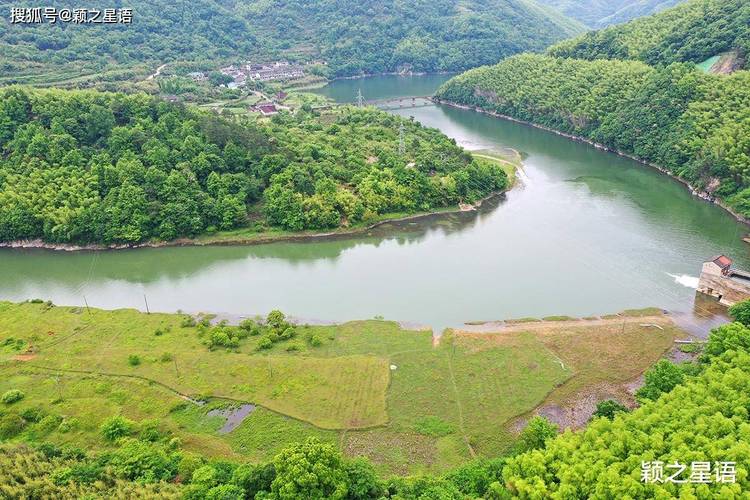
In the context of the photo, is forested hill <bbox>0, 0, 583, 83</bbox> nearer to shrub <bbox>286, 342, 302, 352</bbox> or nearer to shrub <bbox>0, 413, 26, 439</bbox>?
shrub <bbox>286, 342, 302, 352</bbox>

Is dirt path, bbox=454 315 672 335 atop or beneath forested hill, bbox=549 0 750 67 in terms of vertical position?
beneath

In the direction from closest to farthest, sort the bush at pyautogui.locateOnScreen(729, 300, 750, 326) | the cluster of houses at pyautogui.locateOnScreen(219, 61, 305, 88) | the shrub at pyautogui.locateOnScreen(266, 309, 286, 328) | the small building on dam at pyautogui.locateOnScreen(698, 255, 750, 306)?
1. the bush at pyautogui.locateOnScreen(729, 300, 750, 326)
2. the shrub at pyautogui.locateOnScreen(266, 309, 286, 328)
3. the small building on dam at pyautogui.locateOnScreen(698, 255, 750, 306)
4. the cluster of houses at pyautogui.locateOnScreen(219, 61, 305, 88)

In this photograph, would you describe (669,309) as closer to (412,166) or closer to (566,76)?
(412,166)

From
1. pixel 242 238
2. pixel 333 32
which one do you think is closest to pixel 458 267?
pixel 242 238

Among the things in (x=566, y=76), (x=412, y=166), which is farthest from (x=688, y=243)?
(x=566, y=76)

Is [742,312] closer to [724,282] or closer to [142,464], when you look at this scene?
[724,282]

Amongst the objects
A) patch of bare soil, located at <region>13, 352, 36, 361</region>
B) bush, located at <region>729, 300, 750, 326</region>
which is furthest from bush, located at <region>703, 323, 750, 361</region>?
patch of bare soil, located at <region>13, 352, 36, 361</region>

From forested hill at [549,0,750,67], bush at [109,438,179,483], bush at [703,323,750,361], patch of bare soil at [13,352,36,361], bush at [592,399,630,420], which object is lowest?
patch of bare soil at [13,352,36,361]
